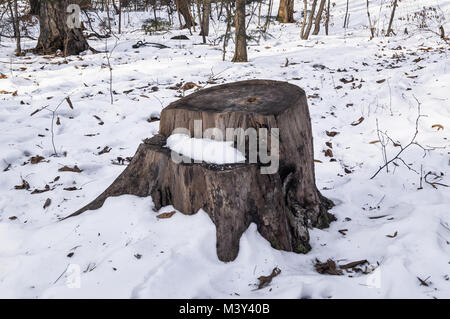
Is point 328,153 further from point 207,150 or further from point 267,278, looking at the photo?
point 267,278

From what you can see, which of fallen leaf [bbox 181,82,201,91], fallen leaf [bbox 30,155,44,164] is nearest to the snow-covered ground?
fallen leaf [bbox 30,155,44,164]

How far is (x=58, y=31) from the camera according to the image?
8.34 metres

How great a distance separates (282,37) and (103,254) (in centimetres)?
1250

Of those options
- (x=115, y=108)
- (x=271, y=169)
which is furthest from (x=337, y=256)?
(x=115, y=108)

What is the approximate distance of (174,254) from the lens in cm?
180

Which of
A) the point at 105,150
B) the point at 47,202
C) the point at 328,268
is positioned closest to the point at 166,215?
the point at 328,268

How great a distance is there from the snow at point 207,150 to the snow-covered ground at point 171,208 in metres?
0.37

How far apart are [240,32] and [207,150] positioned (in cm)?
662

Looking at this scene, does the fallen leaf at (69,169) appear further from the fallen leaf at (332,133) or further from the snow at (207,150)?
the fallen leaf at (332,133)

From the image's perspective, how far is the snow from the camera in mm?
2000

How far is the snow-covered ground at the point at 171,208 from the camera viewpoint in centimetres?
171

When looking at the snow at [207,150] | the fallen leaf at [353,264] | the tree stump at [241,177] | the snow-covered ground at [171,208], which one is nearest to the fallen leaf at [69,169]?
the snow-covered ground at [171,208]

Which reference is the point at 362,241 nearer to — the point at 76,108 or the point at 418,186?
the point at 418,186

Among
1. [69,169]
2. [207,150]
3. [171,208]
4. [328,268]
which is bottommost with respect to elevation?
[328,268]
